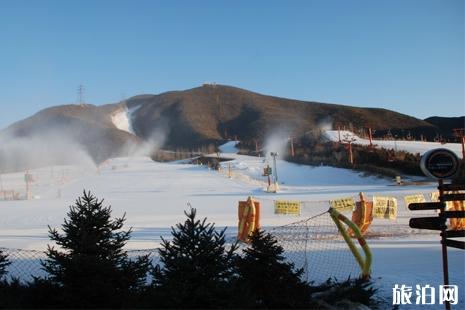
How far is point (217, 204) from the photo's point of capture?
2500cm

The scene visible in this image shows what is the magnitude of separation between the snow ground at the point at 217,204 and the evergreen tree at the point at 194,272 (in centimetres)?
322

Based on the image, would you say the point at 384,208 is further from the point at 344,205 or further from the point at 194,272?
the point at 194,272

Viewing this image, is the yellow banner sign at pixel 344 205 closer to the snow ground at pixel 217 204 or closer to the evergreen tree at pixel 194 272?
the snow ground at pixel 217 204

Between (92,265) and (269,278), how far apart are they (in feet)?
5.80

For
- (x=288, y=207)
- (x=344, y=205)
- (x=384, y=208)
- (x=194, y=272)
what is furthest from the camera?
(x=288, y=207)

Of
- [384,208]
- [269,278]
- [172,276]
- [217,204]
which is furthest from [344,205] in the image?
[217,204]

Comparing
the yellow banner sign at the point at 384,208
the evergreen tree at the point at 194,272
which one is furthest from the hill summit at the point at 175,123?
the evergreen tree at the point at 194,272

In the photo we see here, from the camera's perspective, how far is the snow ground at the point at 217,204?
956 cm

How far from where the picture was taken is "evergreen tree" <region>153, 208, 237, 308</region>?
166 inches

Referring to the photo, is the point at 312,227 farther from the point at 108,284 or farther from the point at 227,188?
the point at 227,188

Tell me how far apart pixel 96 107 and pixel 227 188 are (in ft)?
351

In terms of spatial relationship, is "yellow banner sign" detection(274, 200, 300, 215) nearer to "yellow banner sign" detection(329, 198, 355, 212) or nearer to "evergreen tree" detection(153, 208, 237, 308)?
"yellow banner sign" detection(329, 198, 355, 212)

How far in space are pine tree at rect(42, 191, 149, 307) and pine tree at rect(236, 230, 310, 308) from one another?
120 cm

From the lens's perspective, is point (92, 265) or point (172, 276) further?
point (92, 265)
